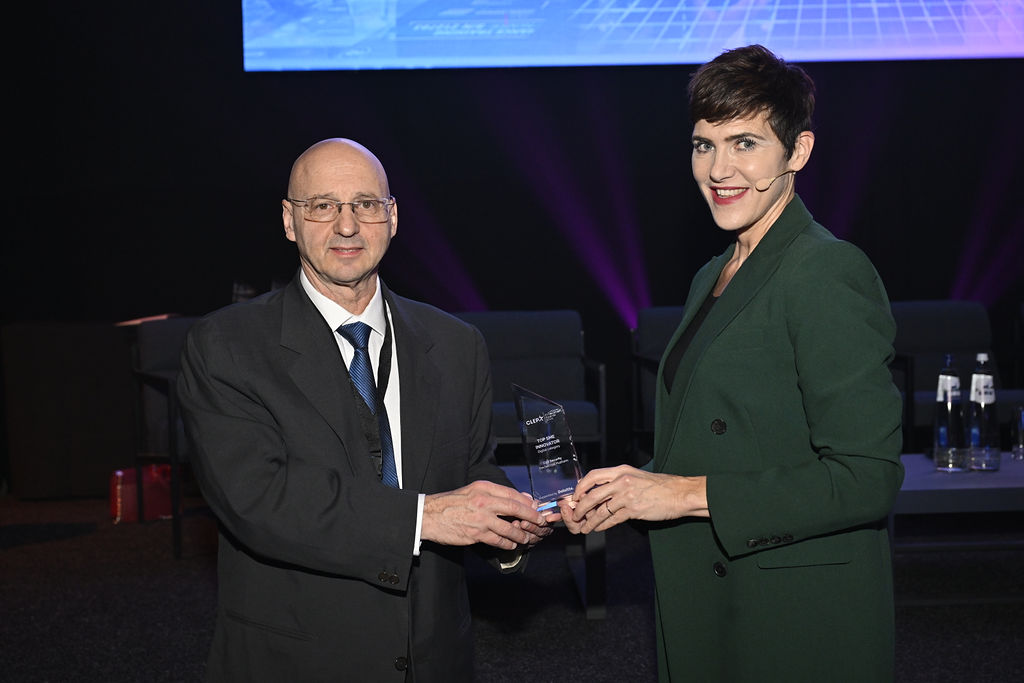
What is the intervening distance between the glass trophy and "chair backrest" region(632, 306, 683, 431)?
3.73 metres

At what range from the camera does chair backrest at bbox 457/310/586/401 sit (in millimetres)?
5895

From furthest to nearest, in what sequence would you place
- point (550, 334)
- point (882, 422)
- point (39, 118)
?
point (39, 118)
point (550, 334)
point (882, 422)

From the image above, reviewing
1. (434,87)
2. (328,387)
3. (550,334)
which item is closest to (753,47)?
(328,387)

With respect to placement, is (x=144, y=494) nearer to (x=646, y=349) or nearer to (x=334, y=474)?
(x=646, y=349)

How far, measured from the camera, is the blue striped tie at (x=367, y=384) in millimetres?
1940

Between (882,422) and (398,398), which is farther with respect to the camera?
(398,398)

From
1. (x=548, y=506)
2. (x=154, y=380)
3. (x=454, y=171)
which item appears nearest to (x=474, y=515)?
(x=548, y=506)

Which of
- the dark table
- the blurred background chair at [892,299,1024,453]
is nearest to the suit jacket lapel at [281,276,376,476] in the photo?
the dark table

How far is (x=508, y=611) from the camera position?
4.20m

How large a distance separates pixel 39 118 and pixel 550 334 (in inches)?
130

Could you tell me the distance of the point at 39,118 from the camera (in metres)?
6.34

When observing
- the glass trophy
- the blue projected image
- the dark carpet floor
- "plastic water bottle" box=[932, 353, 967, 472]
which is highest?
the blue projected image

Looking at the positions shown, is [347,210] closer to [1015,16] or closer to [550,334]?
[550,334]

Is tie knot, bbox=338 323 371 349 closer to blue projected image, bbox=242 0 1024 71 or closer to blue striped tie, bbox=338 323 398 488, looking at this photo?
blue striped tie, bbox=338 323 398 488
